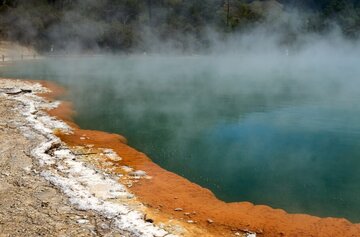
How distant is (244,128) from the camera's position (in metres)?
14.0

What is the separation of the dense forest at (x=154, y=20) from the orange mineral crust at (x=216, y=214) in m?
34.3

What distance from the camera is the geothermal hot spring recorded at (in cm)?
879

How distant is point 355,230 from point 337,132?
7476 mm

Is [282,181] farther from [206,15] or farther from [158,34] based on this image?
[206,15]

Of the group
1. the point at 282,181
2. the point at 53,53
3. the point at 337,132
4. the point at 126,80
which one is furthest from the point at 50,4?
the point at 282,181

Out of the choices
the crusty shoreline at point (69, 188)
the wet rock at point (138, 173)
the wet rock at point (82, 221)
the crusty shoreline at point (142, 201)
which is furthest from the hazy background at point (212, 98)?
the wet rock at point (82, 221)

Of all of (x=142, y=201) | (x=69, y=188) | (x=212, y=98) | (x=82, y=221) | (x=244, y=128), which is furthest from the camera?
(x=212, y=98)

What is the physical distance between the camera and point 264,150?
37.3 feet

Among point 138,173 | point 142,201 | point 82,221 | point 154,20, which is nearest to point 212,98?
point 138,173

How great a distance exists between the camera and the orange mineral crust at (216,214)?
643cm

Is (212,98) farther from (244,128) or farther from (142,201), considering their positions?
(142,201)

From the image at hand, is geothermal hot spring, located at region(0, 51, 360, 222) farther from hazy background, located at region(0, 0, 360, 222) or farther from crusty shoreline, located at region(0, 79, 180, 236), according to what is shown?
crusty shoreline, located at region(0, 79, 180, 236)

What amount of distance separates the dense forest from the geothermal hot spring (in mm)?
15379

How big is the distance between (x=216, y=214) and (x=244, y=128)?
24.1ft
